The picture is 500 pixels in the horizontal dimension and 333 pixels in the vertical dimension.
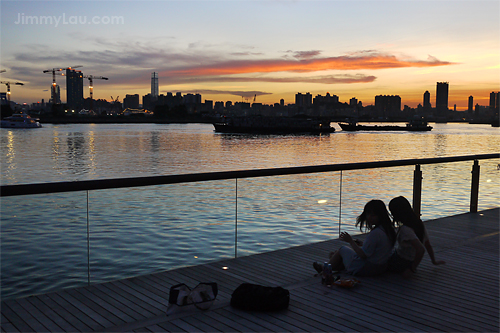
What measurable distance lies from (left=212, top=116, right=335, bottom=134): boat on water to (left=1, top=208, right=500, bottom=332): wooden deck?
116 meters

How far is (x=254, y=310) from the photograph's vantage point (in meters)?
3.01

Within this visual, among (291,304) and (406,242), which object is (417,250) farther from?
(291,304)

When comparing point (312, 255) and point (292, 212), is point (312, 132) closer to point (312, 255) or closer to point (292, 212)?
point (292, 212)

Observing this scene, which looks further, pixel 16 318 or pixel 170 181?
pixel 170 181

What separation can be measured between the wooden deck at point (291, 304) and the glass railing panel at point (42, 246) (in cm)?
102

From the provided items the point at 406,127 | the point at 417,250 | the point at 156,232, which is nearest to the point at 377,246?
the point at 417,250

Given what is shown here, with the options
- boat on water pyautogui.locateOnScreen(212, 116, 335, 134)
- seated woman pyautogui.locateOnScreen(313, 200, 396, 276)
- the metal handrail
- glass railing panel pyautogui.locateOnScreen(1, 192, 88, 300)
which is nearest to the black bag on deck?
seated woman pyautogui.locateOnScreen(313, 200, 396, 276)

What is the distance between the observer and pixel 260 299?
118 inches

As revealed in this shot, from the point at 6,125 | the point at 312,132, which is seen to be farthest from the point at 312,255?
the point at 6,125

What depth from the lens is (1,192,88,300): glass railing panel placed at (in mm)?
6121

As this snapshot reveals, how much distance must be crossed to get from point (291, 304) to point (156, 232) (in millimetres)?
7260

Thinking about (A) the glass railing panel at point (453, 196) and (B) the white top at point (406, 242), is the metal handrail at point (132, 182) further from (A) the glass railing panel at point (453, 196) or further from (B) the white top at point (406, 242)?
(A) the glass railing panel at point (453, 196)

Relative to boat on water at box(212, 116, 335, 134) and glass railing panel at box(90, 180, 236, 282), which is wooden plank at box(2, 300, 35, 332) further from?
boat on water at box(212, 116, 335, 134)

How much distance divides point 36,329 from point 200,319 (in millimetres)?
1063
